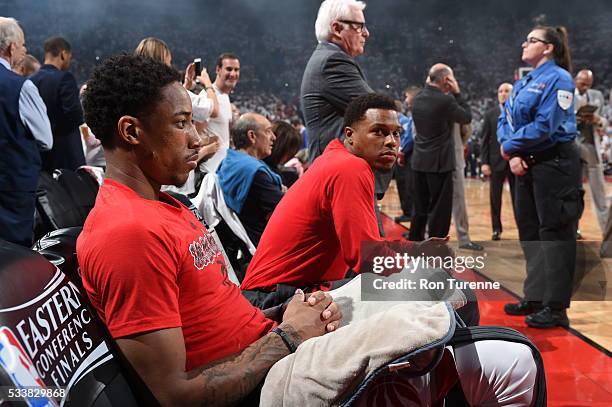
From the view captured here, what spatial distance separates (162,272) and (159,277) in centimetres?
1

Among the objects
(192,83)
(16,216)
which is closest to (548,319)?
(192,83)

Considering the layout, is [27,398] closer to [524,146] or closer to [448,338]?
[448,338]

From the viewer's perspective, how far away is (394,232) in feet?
21.6

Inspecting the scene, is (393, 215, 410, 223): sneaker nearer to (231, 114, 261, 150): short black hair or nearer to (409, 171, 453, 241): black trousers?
(409, 171, 453, 241): black trousers

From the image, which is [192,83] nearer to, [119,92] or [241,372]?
[119,92]

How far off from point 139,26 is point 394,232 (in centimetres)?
1002

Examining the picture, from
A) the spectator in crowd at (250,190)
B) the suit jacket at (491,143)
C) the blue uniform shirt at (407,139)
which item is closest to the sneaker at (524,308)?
the spectator in crowd at (250,190)

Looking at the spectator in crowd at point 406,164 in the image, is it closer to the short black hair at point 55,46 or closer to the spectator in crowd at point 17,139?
the short black hair at point 55,46

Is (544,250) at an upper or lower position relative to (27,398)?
lower

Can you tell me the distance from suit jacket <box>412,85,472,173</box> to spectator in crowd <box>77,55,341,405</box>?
3.83 meters

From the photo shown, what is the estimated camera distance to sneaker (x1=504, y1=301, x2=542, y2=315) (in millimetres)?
3424

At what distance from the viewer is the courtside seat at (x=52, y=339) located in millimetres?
917

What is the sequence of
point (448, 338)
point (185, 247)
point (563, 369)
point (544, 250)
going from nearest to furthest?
1. point (448, 338)
2. point (185, 247)
3. point (563, 369)
4. point (544, 250)

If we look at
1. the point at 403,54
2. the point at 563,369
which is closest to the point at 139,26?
the point at 403,54
